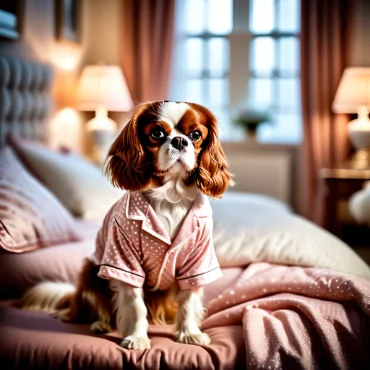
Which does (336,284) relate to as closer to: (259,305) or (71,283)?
(259,305)

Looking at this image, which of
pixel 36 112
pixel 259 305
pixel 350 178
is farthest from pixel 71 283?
pixel 350 178

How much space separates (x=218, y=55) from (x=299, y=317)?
3.26m

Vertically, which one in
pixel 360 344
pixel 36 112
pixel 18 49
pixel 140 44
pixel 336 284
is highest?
pixel 140 44

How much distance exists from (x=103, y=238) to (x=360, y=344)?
60 cm

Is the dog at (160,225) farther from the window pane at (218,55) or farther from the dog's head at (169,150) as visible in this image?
the window pane at (218,55)

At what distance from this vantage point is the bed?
129cm

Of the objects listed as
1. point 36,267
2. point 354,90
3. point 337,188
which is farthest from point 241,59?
point 36,267

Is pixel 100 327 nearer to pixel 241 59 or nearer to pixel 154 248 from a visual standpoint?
pixel 154 248

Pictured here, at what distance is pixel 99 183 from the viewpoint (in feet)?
8.73

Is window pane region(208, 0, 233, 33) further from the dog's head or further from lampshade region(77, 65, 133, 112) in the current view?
the dog's head

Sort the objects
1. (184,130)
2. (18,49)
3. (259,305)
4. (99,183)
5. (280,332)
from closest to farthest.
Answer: (184,130) < (280,332) < (259,305) < (99,183) < (18,49)

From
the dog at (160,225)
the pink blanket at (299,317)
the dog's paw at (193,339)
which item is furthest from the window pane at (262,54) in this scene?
the dog's paw at (193,339)

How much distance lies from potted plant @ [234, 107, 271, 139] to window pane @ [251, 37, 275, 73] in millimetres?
305

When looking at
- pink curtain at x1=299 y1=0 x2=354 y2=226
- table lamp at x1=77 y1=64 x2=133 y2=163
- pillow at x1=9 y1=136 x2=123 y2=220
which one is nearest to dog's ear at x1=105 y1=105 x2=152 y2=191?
pillow at x1=9 y1=136 x2=123 y2=220
